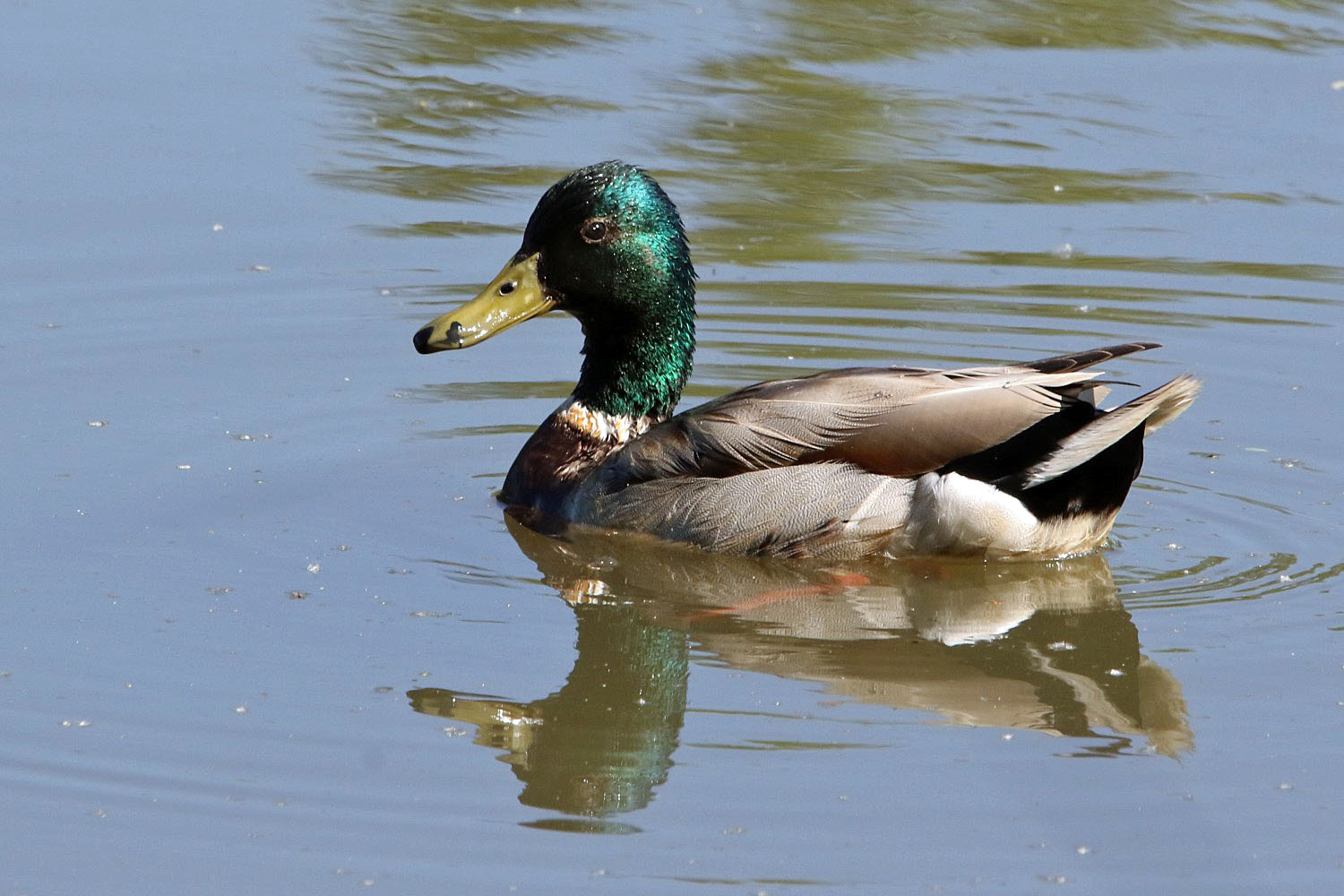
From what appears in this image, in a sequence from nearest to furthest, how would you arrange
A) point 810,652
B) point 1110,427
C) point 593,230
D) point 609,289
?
point 810,652
point 1110,427
point 593,230
point 609,289

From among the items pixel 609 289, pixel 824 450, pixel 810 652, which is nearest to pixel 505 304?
pixel 609 289

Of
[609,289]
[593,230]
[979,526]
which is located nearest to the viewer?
[979,526]

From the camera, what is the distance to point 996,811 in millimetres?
5578

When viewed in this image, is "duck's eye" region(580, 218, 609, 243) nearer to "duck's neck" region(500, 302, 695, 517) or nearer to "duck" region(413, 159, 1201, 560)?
"duck" region(413, 159, 1201, 560)

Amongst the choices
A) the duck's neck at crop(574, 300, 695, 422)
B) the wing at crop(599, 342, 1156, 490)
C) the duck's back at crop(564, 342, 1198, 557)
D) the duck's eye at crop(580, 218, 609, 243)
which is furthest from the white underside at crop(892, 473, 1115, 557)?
the duck's eye at crop(580, 218, 609, 243)

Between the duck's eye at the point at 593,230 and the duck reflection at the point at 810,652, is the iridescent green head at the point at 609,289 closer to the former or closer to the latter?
the duck's eye at the point at 593,230

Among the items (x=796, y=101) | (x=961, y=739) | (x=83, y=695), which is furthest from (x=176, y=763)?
(x=796, y=101)

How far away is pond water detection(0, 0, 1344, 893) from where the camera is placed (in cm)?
555

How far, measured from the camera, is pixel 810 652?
6848 mm

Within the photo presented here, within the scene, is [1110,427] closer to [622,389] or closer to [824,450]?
[824,450]

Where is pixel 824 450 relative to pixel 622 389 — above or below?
above

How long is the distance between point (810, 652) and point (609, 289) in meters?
2.25

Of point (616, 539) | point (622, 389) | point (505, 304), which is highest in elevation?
point (505, 304)

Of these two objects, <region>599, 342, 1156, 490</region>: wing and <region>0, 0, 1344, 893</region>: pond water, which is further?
<region>599, 342, 1156, 490</region>: wing
